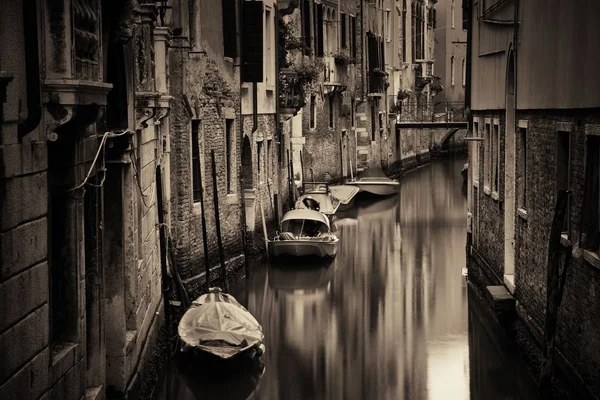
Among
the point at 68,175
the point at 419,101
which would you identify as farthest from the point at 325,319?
the point at 419,101

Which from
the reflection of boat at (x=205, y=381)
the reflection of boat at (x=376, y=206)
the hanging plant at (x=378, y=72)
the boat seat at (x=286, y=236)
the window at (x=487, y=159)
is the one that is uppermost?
the hanging plant at (x=378, y=72)

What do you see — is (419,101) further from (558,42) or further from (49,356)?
(49,356)

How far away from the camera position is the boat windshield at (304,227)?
20797 mm

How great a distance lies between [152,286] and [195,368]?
0.94 m

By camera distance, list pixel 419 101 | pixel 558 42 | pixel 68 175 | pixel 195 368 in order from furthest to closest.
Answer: pixel 419 101
pixel 195 368
pixel 558 42
pixel 68 175

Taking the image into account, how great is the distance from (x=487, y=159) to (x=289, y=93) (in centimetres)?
744

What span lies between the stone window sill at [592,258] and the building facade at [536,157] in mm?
21

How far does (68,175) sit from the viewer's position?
22.1 ft

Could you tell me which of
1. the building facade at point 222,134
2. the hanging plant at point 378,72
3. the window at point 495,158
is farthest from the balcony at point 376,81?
the window at point 495,158

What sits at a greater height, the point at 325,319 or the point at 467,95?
the point at 467,95

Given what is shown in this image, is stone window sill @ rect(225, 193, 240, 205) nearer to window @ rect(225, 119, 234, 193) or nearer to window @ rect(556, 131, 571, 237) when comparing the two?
window @ rect(225, 119, 234, 193)

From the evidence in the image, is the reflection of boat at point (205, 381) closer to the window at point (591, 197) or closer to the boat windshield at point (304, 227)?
the window at point (591, 197)

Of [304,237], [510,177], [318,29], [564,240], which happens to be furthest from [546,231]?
[318,29]

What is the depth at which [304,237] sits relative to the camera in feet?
67.2
